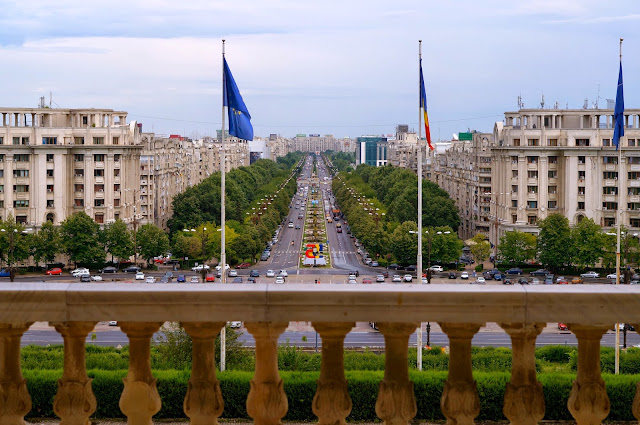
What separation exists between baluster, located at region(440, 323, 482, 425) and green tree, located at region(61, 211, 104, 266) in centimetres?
7002

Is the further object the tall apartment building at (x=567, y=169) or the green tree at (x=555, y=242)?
the tall apartment building at (x=567, y=169)

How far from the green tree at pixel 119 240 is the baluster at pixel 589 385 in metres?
70.9

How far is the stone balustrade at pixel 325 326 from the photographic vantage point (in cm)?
548

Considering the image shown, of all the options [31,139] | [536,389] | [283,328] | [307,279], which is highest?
[31,139]

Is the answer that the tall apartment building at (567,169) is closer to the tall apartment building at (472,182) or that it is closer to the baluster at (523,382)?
the tall apartment building at (472,182)

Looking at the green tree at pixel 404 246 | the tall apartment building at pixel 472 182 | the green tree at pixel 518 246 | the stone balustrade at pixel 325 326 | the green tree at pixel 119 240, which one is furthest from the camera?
the tall apartment building at pixel 472 182

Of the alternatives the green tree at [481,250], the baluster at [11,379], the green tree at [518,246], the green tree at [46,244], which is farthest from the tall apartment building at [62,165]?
the baluster at [11,379]

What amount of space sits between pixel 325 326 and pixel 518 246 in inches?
2831

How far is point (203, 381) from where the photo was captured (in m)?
5.61

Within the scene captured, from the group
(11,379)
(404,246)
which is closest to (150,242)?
(404,246)

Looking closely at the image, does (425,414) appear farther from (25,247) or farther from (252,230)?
(252,230)

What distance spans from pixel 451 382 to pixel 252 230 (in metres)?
80.2

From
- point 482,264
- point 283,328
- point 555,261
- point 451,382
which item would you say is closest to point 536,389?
point 451,382

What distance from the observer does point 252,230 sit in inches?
3364
